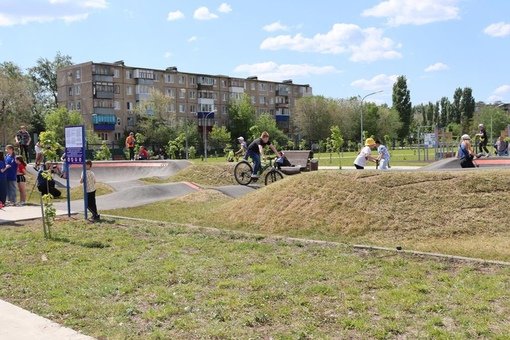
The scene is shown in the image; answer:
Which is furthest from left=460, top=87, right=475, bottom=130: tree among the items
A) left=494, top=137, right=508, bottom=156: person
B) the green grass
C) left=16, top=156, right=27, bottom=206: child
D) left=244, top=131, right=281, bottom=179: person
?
the green grass

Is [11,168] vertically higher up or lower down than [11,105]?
lower down

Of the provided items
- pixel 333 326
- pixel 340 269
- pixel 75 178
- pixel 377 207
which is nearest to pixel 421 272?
pixel 340 269

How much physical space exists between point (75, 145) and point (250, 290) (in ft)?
26.3

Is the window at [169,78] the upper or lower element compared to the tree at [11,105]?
upper

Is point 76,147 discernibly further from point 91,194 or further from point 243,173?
point 243,173

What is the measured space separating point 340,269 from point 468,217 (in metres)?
3.17

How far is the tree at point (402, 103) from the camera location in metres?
104

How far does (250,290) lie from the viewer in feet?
20.5

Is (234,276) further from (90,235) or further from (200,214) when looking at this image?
(200,214)

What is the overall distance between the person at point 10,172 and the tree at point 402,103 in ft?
309

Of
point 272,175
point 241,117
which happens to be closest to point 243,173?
point 272,175

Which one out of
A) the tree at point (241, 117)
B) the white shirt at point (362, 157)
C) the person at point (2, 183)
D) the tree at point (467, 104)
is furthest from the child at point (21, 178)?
the tree at point (467, 104)

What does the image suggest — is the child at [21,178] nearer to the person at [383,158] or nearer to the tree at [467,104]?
the person at [383,158]

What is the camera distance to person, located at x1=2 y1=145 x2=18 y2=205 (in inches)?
640
